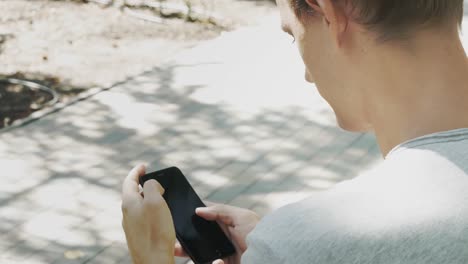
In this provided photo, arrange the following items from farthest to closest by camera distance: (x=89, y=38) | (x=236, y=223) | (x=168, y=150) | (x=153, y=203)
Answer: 1. (x=89, y=38)
2. (x=168, y=150)
3. (x=236, y=223)
4. (x=153, y=203)

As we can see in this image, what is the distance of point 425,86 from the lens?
3.76 ft

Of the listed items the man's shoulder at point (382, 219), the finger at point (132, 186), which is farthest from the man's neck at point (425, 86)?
the finger at point (132, 186)

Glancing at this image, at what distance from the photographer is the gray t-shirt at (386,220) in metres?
0.97

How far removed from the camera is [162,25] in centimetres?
862

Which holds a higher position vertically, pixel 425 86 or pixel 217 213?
pixel 425 86

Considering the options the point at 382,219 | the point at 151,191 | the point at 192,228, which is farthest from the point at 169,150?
the point at 382,219

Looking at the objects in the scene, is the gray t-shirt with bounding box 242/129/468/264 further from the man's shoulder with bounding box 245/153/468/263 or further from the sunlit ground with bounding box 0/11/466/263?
the sunlit ground with bounding box 0/11/466/263

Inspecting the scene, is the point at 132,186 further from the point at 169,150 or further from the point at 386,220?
the point at 169,150

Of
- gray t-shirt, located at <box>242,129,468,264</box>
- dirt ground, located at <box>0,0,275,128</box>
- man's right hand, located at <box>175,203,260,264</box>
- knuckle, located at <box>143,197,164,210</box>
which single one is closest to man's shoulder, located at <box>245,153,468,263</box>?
gray t-shirt, located at <box>242,129,468,264</box>

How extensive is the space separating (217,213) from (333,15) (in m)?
0.94

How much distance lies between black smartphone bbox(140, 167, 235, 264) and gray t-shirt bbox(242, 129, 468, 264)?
0.87m

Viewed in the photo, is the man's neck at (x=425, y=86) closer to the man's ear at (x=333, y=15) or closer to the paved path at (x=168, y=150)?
the man's ear at (x=333, y=15)

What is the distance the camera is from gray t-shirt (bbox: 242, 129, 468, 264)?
0.97 m

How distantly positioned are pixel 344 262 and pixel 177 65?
6.41 metres
